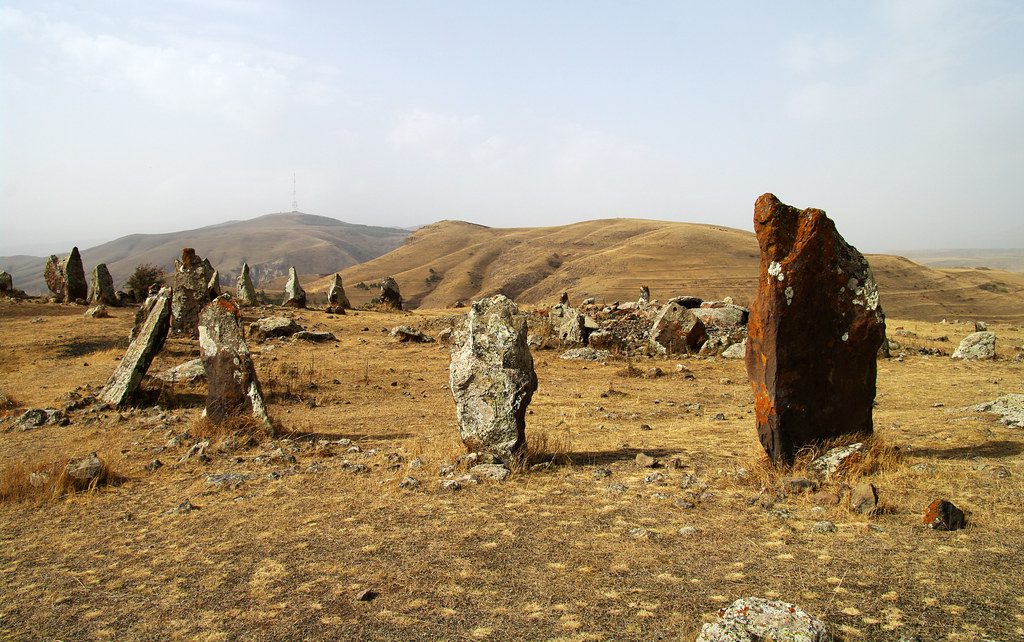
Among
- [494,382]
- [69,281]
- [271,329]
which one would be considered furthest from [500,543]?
[69,281]

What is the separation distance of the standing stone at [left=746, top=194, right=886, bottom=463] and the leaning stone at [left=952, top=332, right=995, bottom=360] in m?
12.8

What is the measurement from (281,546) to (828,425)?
18.7 ft

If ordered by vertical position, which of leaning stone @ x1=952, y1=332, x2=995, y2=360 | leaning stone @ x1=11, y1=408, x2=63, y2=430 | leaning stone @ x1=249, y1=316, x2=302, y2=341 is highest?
leaning stone @ x1=249, y1=316, x2=302, y2=341

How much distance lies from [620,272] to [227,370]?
204 feet

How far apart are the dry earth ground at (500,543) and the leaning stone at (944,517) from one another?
0.29 ft

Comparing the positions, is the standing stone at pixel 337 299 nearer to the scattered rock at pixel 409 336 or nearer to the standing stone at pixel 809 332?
the scattered rock at pixel 409 336

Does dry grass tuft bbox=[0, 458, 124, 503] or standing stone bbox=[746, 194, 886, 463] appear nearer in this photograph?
standing stone bbox=[746, 194, 886, 463]

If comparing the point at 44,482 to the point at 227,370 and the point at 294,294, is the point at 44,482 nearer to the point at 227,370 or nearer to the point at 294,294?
the point at 227,370

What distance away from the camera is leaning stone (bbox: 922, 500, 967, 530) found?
4855mm

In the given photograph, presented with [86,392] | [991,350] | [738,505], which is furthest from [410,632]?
[991,350]

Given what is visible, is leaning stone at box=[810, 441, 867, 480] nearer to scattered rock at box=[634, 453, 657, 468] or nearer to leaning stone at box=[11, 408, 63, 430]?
scattered rock at box=[634, 453, 657, 468]

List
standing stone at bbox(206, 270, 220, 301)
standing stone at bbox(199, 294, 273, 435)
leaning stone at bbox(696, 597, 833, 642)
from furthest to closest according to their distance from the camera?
standing stone at bbox(206, 270, 220, 301), standing stone at bbox(199, 294, 273, 435), leaning stone at bbox(696, 597, 833, 642)

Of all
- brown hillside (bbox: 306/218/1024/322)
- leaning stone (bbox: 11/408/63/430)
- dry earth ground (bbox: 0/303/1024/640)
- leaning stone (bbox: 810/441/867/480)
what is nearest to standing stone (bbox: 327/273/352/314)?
leaning stone (bbox: 11/408/63/430)

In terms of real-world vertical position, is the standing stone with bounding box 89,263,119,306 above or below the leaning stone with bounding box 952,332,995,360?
above
